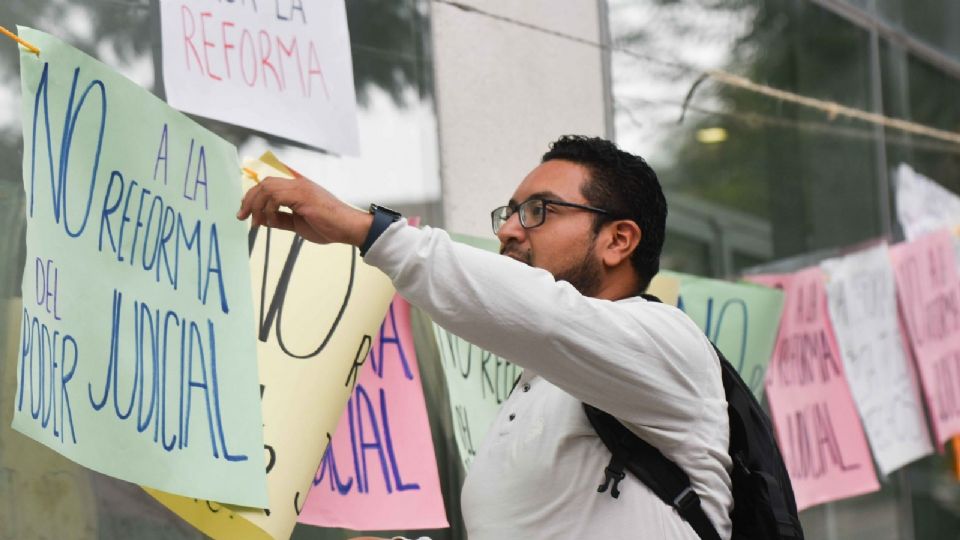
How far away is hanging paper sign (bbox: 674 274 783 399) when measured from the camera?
4.57 m

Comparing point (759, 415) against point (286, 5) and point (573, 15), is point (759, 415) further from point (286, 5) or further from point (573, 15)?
point (573, 15)

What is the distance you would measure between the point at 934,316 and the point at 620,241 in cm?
389

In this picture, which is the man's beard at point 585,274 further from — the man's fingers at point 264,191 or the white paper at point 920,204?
the white paper at point 920,204

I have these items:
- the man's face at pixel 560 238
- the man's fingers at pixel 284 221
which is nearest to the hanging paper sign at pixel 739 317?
the man's face at pixel 560 238

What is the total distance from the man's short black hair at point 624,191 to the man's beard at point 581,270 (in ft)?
0.18

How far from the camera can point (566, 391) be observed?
2.31 meters

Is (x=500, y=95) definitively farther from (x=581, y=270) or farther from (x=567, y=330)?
(x=567, y=330)

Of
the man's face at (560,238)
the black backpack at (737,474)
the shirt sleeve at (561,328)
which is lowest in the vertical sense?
the black backpack at (737,474)

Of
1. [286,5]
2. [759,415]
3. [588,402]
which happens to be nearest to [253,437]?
[588,402]

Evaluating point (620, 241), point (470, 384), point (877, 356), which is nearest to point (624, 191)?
point (620, 241)

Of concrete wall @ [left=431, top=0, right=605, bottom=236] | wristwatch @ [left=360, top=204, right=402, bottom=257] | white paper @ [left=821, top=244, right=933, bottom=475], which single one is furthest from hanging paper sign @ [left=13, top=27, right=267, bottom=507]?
white paper @ [left=821, top=244, right=933, bottom=475]

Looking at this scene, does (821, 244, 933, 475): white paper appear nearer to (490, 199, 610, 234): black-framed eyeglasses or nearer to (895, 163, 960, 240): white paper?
(895, 163, 960, 240): white paper

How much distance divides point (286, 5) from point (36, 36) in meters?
1.00

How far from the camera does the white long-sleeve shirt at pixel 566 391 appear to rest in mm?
2105
